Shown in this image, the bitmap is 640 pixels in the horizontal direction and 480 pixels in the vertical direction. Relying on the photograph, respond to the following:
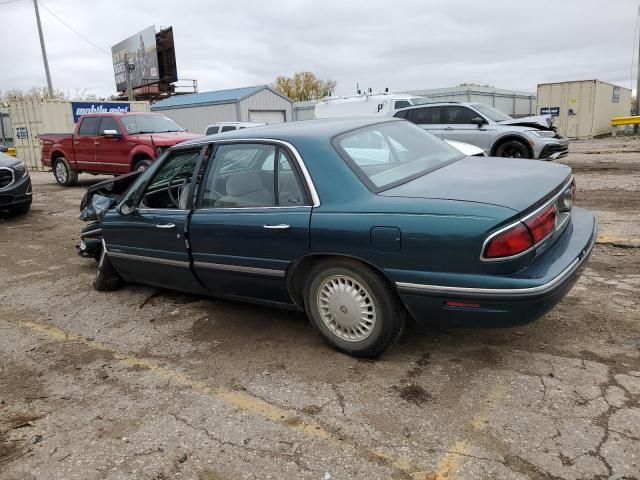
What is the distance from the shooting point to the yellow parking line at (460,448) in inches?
94.4

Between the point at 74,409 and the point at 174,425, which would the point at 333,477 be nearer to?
the point at 174,425

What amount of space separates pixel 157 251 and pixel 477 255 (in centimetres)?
268

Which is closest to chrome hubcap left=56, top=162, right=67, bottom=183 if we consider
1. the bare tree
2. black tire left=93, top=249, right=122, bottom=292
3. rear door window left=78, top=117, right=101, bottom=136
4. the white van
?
rear door window left=78, top=117, right=101, bottom=136

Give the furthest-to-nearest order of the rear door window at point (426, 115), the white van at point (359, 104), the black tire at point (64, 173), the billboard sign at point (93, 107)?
1. the billboard sign at point (93, 107)
2. the white van at point (359, 104)
3. the black tire at point (64, 173)
4. the rear door window at point (426, 115)

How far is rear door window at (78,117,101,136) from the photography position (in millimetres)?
12773

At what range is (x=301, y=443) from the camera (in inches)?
106

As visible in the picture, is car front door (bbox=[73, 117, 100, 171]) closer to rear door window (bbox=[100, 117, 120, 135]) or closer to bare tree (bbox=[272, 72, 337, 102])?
rear door window (bbox=[100, 117, 120, 135])

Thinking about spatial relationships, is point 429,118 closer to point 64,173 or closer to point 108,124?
point 108,124

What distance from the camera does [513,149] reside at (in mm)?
11148

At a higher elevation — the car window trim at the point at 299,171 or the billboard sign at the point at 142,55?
the billboard sign at the point at 142,55

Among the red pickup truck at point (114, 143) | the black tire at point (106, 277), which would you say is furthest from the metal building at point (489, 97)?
the black tire at point (106, 277)

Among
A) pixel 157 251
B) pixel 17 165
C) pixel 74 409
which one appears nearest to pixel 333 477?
pixel 74 409

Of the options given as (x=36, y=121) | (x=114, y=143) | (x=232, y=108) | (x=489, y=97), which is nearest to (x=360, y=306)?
(x=114, y=143)

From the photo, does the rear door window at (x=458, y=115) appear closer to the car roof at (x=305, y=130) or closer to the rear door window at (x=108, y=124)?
the rear door window at (x=108, y=124)
